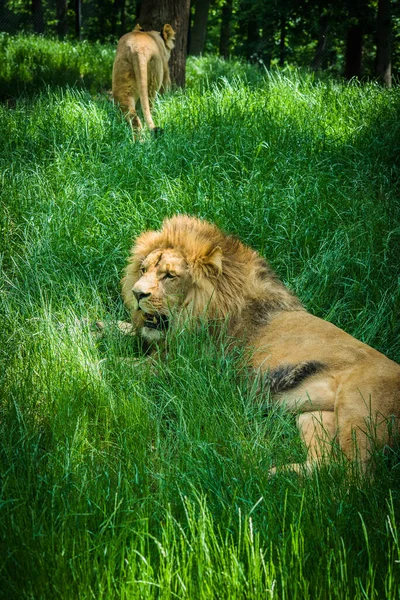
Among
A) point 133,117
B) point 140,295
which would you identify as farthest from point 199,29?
point 140,295

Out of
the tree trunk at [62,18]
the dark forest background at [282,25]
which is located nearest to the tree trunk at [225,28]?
the dark forest background at [282,25]

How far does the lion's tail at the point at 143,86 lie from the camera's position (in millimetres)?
6896

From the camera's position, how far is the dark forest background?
12188 mm

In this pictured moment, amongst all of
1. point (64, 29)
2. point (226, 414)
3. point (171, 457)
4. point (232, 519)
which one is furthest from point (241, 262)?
point (64, 29)

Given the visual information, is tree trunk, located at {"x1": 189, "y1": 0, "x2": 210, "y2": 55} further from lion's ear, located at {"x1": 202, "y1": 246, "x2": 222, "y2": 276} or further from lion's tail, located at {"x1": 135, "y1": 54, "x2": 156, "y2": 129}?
lion's ear, located at {"x1": 202, "y1": 246, "x2": 222, "y2": 276}

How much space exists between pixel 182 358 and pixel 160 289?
1.49ft

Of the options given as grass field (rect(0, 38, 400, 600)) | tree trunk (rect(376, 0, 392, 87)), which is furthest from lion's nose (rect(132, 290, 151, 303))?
tree trunk (rect(376, 0, 392, 87))

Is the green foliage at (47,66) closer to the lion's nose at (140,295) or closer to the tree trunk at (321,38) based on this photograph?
the tree trunk at (321,38)

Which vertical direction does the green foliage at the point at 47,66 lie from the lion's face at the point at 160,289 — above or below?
above

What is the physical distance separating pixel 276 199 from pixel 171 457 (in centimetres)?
288

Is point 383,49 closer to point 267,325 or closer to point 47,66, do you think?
point 47,66

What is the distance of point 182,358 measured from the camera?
12.5 ft

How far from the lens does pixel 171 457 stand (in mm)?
3232

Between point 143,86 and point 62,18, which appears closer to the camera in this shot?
point 143,86
